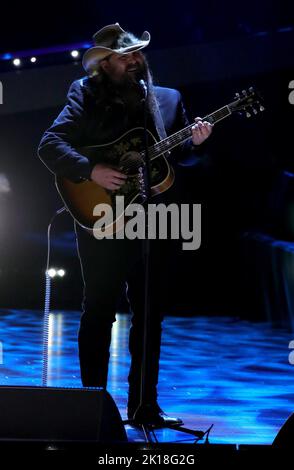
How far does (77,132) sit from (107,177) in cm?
28

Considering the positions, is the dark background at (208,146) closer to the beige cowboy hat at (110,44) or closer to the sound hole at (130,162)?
the beige cowboy hat at (110,44)

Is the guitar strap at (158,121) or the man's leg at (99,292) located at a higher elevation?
the guitar strap at (158,121)

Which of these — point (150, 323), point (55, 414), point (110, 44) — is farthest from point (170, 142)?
point (55, 414)

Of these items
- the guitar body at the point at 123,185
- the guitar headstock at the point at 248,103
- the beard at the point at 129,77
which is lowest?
the guitar body at the point at 123,185

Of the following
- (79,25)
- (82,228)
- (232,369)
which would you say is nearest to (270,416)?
(82,228)

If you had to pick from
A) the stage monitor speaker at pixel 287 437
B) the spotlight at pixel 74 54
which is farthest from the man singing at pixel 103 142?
the spotlight at pixel 74 54

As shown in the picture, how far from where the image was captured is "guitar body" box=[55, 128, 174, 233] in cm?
383

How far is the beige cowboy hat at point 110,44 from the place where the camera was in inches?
147

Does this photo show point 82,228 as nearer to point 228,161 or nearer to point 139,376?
point 139,376

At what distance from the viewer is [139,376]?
401cm

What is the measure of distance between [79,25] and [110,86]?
15.3ft

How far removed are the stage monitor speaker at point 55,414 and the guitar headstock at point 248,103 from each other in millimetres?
1651

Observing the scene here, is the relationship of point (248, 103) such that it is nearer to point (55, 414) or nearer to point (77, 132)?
point (77, 132)
